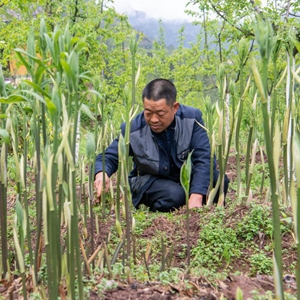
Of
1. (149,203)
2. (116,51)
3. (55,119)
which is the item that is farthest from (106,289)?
(116,51)

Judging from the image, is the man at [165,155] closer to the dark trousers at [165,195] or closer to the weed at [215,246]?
the dark trousers at [165,195]

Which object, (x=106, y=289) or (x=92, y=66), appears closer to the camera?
(x=106, y=289)

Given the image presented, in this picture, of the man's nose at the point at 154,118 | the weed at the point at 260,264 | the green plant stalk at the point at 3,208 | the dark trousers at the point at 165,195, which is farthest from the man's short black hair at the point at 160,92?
the green plant stalk at the point at 3,208

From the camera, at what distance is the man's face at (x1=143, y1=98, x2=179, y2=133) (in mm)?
2746

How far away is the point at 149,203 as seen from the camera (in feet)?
10.6

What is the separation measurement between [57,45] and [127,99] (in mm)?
702

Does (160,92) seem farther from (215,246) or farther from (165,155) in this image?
(215,246)

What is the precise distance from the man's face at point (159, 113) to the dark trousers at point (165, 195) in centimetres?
41

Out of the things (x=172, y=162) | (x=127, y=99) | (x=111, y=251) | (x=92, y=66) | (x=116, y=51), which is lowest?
(x=111, y=251)

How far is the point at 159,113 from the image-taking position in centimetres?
281

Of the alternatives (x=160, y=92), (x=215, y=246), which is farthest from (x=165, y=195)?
(x=215, y=246)

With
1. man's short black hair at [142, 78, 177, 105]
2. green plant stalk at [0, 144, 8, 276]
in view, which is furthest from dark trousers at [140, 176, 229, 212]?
green plant stalk at [0, 144, 8, 276]

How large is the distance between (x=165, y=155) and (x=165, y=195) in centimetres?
30

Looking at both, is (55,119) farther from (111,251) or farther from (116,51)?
(116,51)
